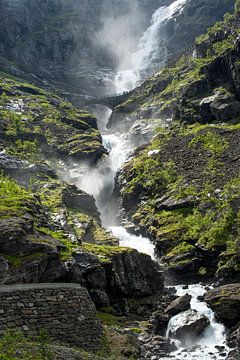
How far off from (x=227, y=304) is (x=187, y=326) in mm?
4542

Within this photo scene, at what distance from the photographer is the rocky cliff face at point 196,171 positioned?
6391cm

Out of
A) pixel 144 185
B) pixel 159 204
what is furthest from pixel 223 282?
pixel 144 185

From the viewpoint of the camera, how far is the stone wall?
2512cm

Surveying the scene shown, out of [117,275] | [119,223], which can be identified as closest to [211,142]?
[119,223]

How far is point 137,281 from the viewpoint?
51.9 m

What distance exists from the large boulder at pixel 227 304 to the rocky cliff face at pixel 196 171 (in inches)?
445

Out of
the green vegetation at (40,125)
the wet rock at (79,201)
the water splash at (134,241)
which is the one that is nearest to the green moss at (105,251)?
the water splash at (134,241)

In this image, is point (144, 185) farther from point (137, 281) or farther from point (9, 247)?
point (9, 247)

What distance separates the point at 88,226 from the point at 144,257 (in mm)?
16910

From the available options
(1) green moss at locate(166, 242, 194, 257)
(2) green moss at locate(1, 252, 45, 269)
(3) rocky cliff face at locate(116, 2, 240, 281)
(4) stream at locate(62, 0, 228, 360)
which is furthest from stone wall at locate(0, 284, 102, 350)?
(1) green moss at locate(166, 242, 194, 257)

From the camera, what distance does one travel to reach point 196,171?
8875 cm

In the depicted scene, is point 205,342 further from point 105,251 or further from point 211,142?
point 211,142

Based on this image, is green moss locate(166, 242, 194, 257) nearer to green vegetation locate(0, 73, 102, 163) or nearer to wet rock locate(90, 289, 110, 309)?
wet rock locate(90, 289, 110, 309)

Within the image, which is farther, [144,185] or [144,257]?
[144,185]
